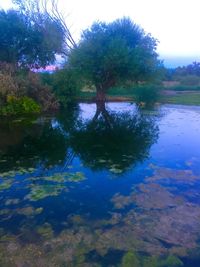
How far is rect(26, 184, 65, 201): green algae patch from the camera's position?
19.8 feet

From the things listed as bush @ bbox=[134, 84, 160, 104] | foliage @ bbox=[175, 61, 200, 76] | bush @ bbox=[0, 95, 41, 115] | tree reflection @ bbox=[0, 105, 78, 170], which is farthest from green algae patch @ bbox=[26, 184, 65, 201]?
foliage @ bbox=[175, 61, 200, 76]

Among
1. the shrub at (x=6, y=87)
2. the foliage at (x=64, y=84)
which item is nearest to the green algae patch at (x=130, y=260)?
the shrub at (x=6, y=87)

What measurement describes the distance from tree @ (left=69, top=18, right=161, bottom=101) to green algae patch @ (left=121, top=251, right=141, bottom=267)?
708 inches

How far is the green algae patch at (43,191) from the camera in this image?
19.8ft

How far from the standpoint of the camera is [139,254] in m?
4.25

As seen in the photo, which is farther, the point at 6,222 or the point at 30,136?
the point at 30,136

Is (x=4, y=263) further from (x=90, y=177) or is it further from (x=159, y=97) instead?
(x=159, y=97)

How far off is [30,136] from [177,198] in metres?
7.12

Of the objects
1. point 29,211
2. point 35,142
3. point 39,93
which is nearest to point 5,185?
point 29,211

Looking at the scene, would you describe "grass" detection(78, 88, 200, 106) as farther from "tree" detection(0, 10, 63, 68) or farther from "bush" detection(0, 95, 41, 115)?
"bush" detection(0, 95, 41, 115)

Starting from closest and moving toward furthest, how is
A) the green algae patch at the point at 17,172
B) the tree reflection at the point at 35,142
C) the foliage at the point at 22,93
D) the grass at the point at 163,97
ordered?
1. the green algae patch at the point at 17,172
2. the tree reflection at the point at 35,142
3. the foliage at the point at 22,93
4. the grass at the point at 163,97

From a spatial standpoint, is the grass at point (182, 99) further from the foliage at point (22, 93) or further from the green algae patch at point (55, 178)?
the green algae patch at point (55, 178)

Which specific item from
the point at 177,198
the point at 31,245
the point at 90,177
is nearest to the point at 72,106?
the point at 90,177

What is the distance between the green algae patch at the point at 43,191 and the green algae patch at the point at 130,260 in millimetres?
2336
